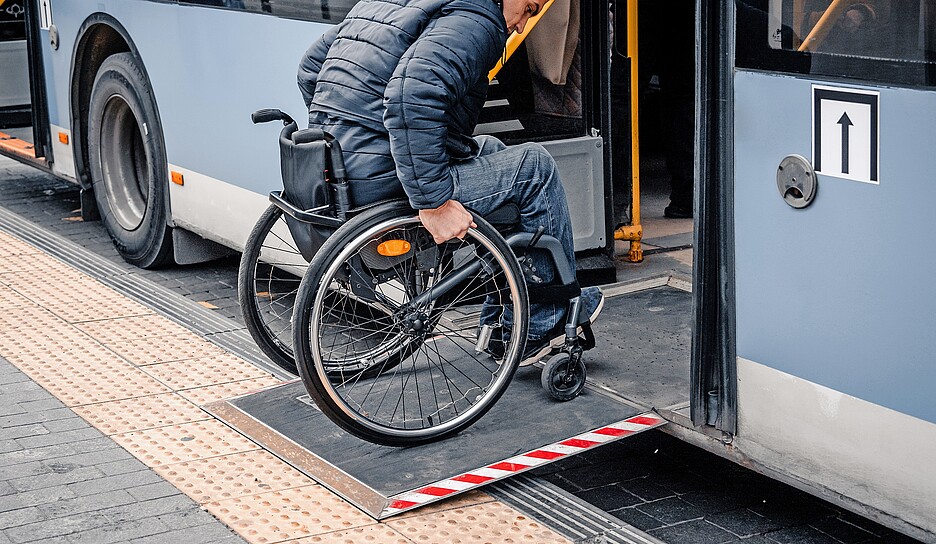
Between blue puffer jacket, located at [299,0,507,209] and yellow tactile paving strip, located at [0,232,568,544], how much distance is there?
999 mm

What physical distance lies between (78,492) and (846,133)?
8.85 feet

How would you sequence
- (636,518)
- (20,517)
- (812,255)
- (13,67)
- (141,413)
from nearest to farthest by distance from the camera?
1. (812,255)
2. (20,517)
3. (636,518)
4. (141,413)
5. (13,67)

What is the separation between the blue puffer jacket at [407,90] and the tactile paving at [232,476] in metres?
0.98

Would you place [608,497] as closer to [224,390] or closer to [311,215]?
[311,215]

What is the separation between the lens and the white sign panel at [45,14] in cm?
746

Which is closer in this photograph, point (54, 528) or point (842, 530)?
point (54, 528)

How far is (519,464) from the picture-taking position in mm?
3896

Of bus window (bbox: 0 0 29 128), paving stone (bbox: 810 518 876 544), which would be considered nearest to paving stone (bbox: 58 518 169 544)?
paving stone (bbox: 810 518 876 544)

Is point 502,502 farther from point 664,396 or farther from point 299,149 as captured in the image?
point 299,149

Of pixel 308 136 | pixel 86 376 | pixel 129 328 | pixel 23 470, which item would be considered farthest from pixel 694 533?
pixel 129 328

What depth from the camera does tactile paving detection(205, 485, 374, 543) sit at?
375 centimetres

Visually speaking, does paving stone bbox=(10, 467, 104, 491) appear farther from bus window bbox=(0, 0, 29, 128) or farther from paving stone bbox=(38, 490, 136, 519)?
bus window bbox=(0, 0, 29, 128)

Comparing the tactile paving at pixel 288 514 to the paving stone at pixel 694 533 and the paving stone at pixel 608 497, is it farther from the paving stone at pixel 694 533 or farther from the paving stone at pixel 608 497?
the paving stone at pixel 694 533

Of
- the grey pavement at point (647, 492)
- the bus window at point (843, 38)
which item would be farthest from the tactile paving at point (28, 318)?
the bus window at point (843, 38)
